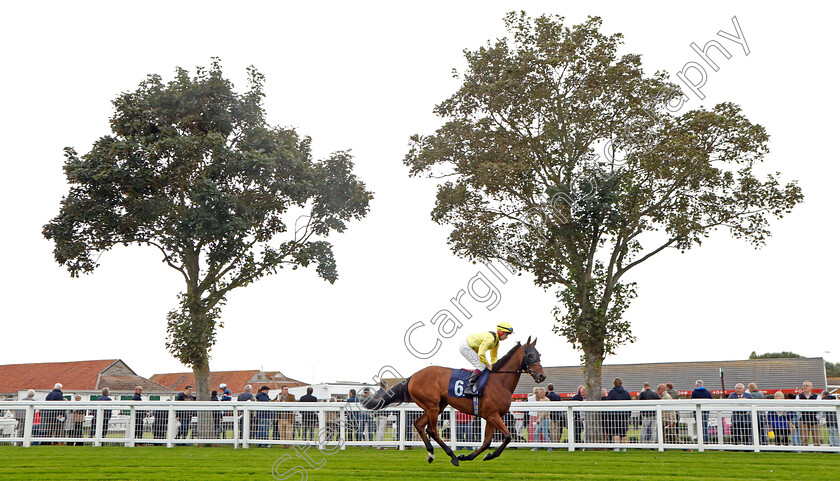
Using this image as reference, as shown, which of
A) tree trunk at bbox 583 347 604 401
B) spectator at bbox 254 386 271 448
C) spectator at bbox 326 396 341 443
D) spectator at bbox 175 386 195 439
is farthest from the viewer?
tree trunk at bbox 583 347 604 401

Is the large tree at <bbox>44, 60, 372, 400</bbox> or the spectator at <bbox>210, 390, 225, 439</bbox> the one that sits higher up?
the large tree at <bbox>44, 60, 372, 400</bbox>

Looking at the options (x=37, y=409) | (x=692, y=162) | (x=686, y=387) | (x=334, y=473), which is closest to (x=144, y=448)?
(x=37, y=409)

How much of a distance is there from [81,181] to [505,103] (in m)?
14.8

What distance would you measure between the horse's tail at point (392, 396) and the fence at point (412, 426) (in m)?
2.59

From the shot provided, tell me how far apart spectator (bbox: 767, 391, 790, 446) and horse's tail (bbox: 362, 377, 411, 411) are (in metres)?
6.87

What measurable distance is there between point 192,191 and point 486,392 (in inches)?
671

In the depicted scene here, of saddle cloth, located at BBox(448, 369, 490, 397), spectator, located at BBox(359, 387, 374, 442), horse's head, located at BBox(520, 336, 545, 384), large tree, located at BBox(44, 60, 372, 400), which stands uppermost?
large tree, located at BBox(44, 60, 372, 400)

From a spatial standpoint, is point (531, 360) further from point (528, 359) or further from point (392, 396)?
point (392, 396)

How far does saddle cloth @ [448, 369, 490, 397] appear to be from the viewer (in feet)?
37.1

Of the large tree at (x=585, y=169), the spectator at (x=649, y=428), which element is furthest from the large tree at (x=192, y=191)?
the spectator at (x=649, y=428)

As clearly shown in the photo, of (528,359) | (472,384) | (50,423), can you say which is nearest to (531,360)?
(528,359)

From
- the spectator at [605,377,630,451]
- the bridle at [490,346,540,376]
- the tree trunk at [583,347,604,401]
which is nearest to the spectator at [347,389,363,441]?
the spectator at [605,377,630,451]

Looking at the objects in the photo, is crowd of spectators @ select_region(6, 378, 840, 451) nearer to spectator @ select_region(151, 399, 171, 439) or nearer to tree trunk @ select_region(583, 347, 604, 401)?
spectator @ select_region(151, 399, 171, 439)

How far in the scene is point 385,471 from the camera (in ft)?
35.1
